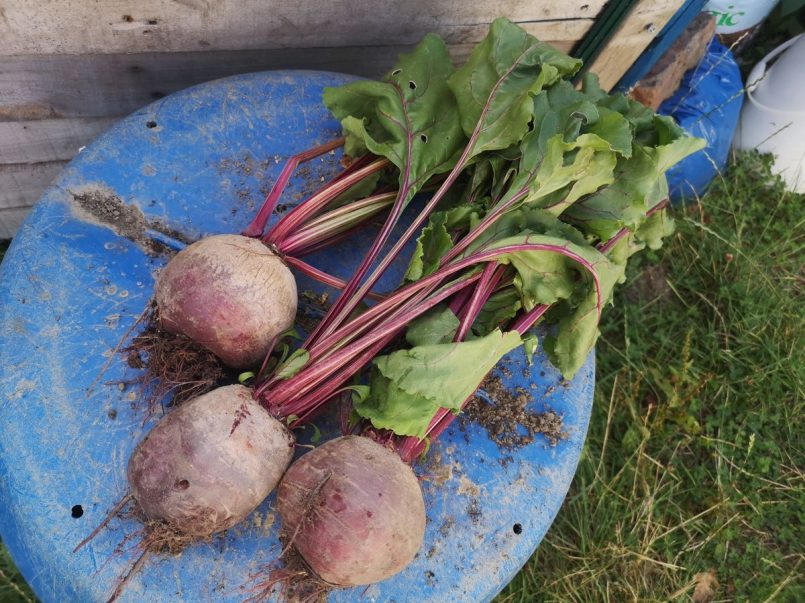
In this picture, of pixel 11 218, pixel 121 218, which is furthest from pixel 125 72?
pixel 11 218

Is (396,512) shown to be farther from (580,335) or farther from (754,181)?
(754,181)

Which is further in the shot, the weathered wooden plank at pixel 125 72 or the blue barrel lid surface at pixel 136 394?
the weathered wooden plank at pixel 125 72

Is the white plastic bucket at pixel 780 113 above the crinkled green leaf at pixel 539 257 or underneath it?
underneath

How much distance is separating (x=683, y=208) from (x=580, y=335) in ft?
5.98

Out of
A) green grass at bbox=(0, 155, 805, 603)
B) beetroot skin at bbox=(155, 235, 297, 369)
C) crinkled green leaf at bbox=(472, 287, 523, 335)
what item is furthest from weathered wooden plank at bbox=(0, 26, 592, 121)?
green grass at bbox=(0, 155, 805, 603)

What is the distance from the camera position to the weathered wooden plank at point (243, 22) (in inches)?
75.5

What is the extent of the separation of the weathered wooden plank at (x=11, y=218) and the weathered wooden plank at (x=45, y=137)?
1.06 ft

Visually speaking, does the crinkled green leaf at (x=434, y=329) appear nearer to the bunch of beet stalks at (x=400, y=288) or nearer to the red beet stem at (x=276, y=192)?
the bunch of beet stalks at (x=400, y=288)

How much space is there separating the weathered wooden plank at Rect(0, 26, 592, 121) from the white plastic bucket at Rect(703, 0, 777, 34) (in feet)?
5.65

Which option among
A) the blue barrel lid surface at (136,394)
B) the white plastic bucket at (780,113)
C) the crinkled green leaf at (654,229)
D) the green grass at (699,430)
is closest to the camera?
the blue barrel lid surface at (136,394)

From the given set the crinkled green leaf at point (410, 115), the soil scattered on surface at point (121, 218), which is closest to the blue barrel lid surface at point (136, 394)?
the soil scattered on surface at point (121, 218)

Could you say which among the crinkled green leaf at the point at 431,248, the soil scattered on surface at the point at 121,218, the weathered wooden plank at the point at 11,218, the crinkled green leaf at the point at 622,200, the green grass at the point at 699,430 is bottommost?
the green grass at the point at 699,430

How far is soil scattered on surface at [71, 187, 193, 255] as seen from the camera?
6.30 ft

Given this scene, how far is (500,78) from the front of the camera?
1818 millimetres
